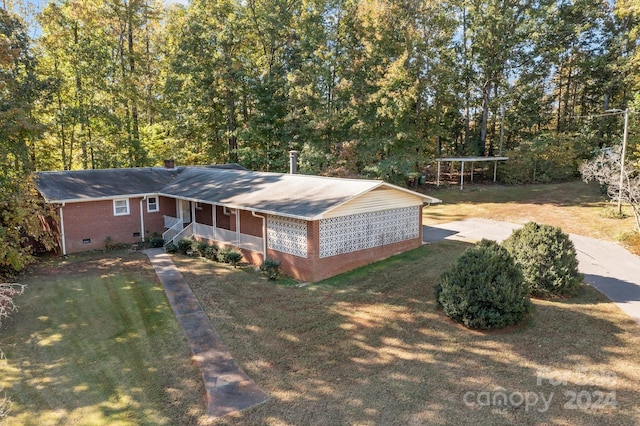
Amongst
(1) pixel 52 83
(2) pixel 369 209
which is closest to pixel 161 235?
(1) pixel 52 83

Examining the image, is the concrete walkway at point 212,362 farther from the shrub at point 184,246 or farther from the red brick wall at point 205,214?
the red brick wall at point 205,214

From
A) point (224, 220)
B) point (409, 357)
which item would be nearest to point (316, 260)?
point (409, 357)

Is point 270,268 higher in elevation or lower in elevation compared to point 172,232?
lower

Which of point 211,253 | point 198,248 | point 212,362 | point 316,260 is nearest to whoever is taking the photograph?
point 212,362

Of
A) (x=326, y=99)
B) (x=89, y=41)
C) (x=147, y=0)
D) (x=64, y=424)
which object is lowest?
(x=64, y=424)

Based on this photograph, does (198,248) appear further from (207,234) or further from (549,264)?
(549,264)

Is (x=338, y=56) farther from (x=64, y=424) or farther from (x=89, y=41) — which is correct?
(x=64, y=424)
